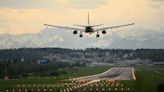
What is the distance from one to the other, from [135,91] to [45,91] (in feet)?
65.0

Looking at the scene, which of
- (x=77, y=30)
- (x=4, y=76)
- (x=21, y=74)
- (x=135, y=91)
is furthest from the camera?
Result: (x=21, y=74)

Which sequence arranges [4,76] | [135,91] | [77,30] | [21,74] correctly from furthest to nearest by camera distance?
1. [21,74]
2. [4,76]
3. [135,91]
4. [77,30]

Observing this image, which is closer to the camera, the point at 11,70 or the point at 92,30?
the point at 92,30

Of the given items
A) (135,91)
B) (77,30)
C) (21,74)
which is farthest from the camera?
(21,74)

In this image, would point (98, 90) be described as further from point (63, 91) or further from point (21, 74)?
point (21, 74)

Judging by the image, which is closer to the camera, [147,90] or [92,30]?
[92,30]

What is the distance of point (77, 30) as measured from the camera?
80.0m

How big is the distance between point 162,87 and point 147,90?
12.4ft

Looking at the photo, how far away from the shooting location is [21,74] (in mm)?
196875

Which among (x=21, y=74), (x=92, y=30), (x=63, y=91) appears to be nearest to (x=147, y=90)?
(x=63, y=91)

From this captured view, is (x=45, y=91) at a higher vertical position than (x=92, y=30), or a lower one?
lower

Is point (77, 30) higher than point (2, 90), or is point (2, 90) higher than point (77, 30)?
point (77, 30)

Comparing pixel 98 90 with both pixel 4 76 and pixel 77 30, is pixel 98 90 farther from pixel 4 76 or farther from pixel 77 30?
pixel 4 76

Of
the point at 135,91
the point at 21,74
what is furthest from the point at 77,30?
→ the point at 21,74
